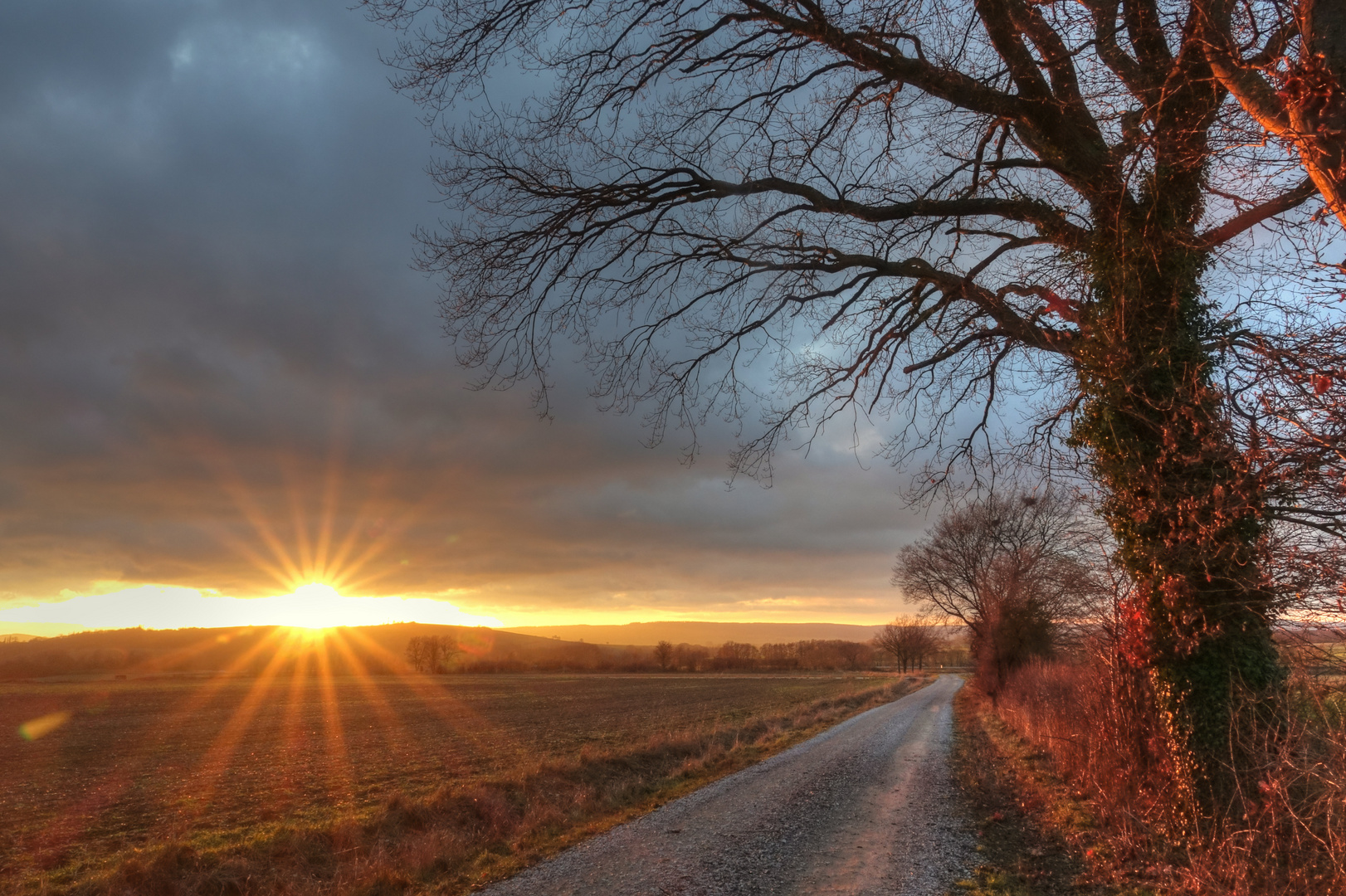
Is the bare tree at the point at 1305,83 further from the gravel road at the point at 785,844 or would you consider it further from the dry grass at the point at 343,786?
the dry grass at the point at 343,786

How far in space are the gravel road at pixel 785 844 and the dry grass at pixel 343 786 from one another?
35.8 inches

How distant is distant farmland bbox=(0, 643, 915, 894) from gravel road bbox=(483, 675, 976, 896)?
99 cm

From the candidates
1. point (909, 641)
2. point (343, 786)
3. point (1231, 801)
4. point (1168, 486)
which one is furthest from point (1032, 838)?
point (909, 641)

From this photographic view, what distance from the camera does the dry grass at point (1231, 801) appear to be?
4.87 meters

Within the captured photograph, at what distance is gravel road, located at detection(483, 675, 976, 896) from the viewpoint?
7883 millimetres

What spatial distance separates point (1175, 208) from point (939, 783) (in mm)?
11413

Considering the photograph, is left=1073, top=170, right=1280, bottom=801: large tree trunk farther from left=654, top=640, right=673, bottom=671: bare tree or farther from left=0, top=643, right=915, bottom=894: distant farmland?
left=654, top=640, right=673, bottom=671: bare tree

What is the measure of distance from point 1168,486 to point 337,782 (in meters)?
20.3

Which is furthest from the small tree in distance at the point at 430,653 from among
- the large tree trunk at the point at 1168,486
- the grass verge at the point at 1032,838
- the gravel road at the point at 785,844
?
the large tree trunk at the point at 1168,486

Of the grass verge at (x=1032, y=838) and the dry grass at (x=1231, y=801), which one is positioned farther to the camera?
the grass verge at (x=1032, y=838)

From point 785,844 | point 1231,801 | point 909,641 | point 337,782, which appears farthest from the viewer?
point 909,641

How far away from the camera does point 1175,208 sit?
7.08 metres

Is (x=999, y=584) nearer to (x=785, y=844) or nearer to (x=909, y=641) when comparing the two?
(x=785, y=844)

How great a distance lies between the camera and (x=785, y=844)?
31.1ft
